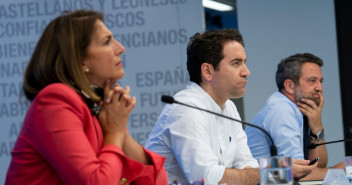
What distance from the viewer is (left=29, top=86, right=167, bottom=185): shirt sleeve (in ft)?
5.11

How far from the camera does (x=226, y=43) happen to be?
110 inches

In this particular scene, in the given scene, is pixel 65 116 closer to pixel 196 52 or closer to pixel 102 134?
pixel 102 134

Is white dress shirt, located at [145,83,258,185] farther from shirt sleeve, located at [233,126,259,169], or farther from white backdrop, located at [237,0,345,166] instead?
white backdrop, located at [237,0,345,166]

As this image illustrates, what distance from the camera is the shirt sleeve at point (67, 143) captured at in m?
1.56

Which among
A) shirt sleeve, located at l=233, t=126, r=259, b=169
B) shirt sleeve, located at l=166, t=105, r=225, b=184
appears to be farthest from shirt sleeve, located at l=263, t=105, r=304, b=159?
shirt sleeve, located at l=166, t=105, r=225, b=184

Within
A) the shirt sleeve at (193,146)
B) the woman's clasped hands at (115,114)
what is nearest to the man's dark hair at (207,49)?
the shirt sleeve at (193,146)

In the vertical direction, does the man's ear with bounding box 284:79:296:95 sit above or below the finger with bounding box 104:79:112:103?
below

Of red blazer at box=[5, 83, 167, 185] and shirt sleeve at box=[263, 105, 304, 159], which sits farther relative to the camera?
shirt sleeve at box=[263, 105, 304, 159]

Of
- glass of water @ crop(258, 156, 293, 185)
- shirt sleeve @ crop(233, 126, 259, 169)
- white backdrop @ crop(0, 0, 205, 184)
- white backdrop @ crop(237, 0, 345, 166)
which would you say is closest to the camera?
glass of water @ crop(258, 156, 293, 185)

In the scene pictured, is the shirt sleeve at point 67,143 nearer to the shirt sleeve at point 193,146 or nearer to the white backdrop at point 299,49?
the shirt sleeve at point 193,146

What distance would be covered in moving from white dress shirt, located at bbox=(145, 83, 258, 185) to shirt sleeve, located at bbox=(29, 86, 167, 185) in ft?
2.61

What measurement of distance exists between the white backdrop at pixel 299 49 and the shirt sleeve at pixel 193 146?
2378mm

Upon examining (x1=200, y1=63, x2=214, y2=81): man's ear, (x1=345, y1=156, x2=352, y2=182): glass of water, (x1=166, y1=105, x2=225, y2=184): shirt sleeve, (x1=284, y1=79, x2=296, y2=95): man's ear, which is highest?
(x1=200, y1=63, x2=214, y2=81): man's ear

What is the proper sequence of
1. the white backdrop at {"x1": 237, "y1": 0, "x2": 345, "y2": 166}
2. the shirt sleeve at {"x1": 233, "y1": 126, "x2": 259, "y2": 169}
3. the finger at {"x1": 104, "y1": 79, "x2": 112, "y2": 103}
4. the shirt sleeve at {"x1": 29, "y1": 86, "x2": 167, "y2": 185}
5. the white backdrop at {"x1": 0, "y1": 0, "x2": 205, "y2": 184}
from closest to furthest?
1. the shirt sleeve at {"x1": 29, "y1": 86, "x2": 167, "y2": 185}
2. the finger at {"x1": 104, "y1": 79, "x2": 112, "y2": 103}
3. the shirt sleeve at {"x1": 233, "y1": 126, "x2": 259, "y2": 169}
4. the white backdrop at {"x1": 0, "y1": 0, "x2": 205, "y2": 184}
5. the white backdrop at {"x1": 237, "y1": 0, "x2": 345, "y2": 166}
